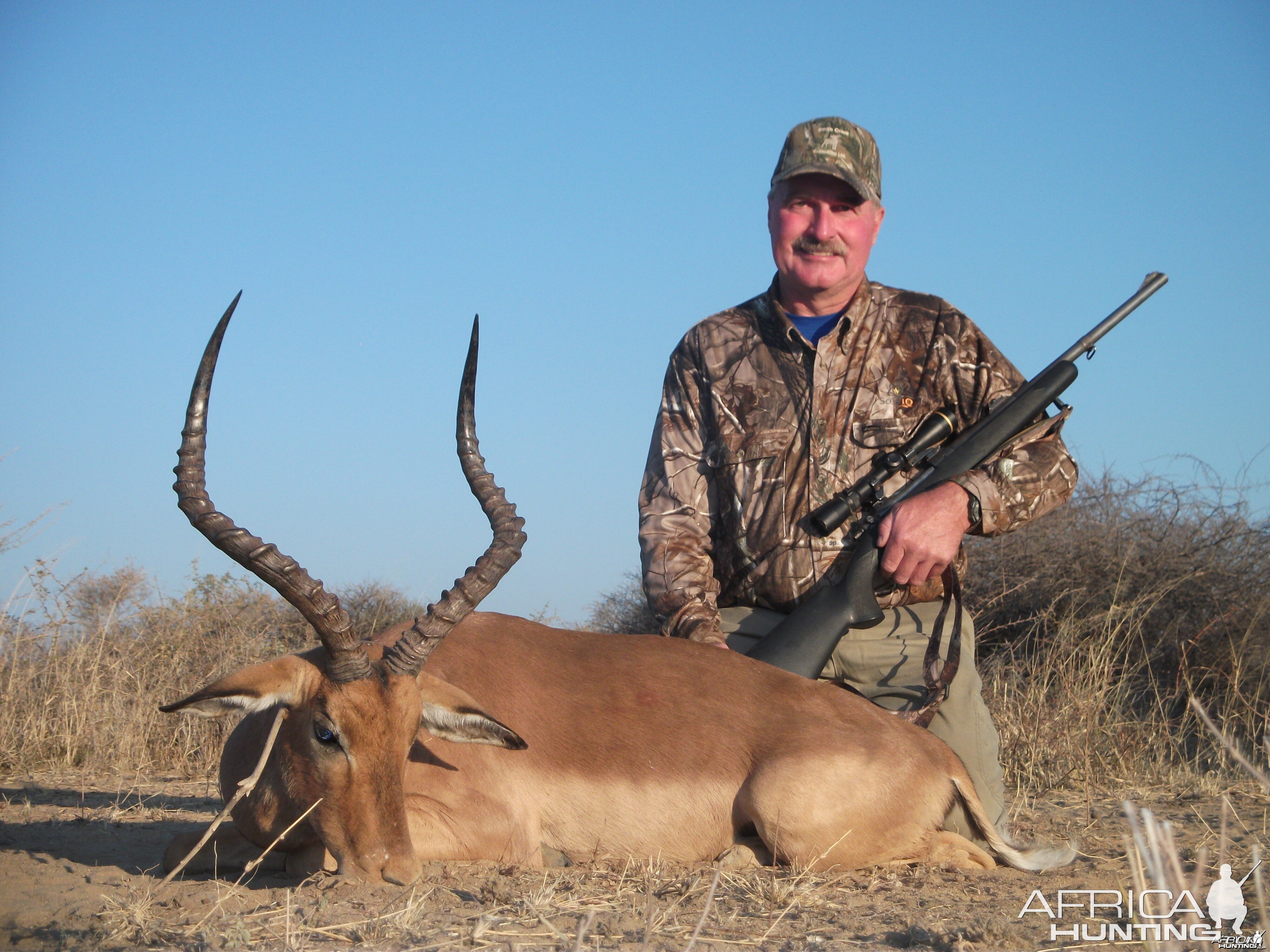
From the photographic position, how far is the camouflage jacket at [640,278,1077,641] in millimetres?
5836

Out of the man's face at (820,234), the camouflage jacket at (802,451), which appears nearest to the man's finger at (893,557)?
the camouflage jacket at (802,451)

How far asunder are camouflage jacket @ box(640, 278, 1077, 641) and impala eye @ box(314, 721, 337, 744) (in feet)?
7.27

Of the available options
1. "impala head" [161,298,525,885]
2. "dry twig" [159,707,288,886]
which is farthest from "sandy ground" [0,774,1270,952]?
"impala head" [161,298,525,885]

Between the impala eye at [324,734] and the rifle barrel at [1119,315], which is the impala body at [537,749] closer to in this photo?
the impala eye at [324,734]

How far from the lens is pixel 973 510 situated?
5645mm

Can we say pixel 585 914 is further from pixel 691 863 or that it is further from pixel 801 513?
pixel 801 513

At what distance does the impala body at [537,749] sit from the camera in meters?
4.20

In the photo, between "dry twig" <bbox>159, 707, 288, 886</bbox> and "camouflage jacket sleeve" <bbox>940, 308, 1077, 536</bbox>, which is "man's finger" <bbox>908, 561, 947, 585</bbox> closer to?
"camouflage jacket sleeve" <bbox>940, 308, 1077, 536</bbox>

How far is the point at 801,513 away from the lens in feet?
19.3

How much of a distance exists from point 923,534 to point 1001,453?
763 mm

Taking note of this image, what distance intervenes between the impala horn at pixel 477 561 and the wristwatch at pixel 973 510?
2.33 m

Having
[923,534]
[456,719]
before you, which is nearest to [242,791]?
[456,719]

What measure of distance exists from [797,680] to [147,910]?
2.85 metres

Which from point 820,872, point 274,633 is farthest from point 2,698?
point 820,872
